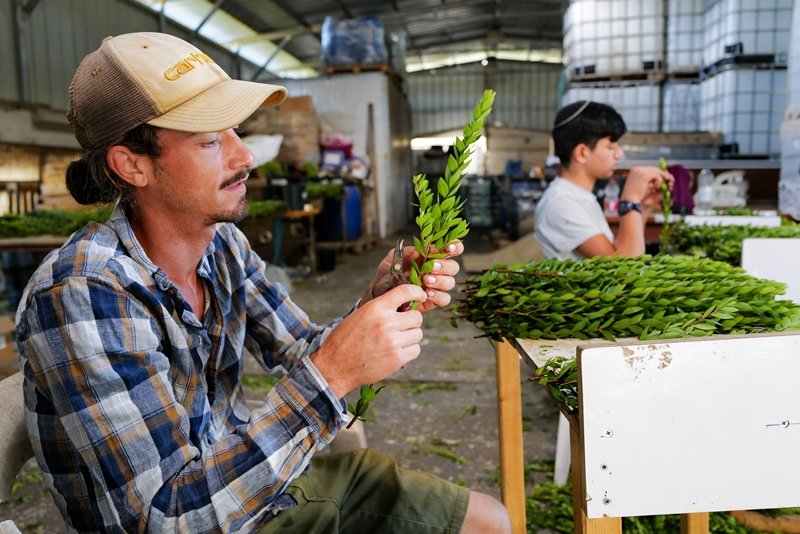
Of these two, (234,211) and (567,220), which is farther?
(567,220)

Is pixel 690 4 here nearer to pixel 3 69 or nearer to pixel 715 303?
pixel 715 303

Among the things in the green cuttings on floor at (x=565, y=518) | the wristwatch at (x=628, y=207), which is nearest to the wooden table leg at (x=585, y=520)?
the green cuttings on floor at (x=565, y=518)

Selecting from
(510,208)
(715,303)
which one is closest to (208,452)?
(715,303)

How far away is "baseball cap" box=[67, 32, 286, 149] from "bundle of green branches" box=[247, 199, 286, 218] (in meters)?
5.70

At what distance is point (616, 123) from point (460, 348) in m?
2.75

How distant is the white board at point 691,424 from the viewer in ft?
3.36

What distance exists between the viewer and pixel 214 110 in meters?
1.35

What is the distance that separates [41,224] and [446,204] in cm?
603

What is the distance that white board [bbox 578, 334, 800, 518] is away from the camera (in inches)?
40.3

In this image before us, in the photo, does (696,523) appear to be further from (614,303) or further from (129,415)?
(129,415)

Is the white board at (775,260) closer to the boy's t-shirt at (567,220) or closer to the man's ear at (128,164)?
the boy's t-shirt at (567,220)

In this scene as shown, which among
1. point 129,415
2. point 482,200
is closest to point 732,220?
point 129,415

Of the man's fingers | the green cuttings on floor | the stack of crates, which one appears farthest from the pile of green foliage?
the man's fingers

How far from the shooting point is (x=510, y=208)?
10.1 metres
